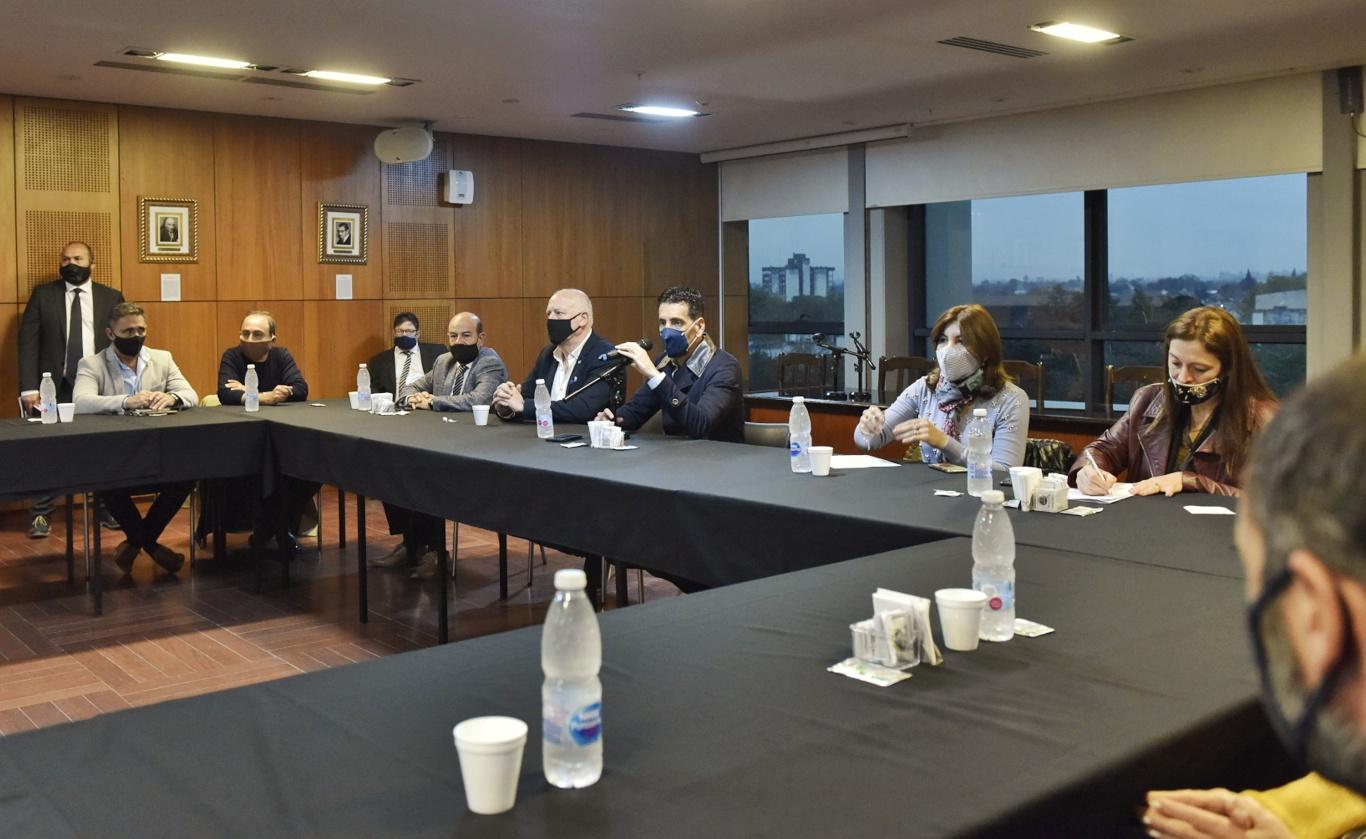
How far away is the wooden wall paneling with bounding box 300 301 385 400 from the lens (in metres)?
8.74

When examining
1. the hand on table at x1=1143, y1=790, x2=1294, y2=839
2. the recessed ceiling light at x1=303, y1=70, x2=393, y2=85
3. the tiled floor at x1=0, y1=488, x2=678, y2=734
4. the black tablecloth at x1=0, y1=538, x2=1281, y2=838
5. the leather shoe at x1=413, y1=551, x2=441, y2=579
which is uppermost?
the recessed ceiling light at x1=303, y1=70, x2=393, y2=85

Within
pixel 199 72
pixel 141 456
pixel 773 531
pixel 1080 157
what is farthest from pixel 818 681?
pixel 1080 157

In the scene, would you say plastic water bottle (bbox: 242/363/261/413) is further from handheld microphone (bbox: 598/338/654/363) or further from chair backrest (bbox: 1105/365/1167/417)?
chair backrest (bbox: 1105/365/1167/417)

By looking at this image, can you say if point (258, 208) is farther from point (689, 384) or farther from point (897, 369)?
point (689, 384)

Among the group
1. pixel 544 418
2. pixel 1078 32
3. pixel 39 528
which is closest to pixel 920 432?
pixel 544 418

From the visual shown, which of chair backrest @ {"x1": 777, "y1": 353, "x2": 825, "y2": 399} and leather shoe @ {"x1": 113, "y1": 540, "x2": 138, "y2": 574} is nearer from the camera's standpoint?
leather shoe @ {"x1": 113, "y1": 540, "x2": 138, "y2": 574}

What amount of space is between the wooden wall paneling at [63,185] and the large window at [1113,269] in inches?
225

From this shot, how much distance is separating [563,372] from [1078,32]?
2.94 metres

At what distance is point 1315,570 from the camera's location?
2.02 ft

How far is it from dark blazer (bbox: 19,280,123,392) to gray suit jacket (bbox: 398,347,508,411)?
2.34 metres

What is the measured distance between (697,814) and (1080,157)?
302 inches

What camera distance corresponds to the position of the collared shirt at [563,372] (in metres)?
5.43

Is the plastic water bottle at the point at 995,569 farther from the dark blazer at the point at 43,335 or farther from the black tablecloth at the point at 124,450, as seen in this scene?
the dark blazer at the point at 43,335

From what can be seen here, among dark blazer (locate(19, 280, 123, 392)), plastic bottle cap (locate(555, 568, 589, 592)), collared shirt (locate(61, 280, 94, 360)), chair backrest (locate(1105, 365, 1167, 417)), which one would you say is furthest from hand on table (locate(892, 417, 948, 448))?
collared shirt (locate(61, 280, 94, 360))
